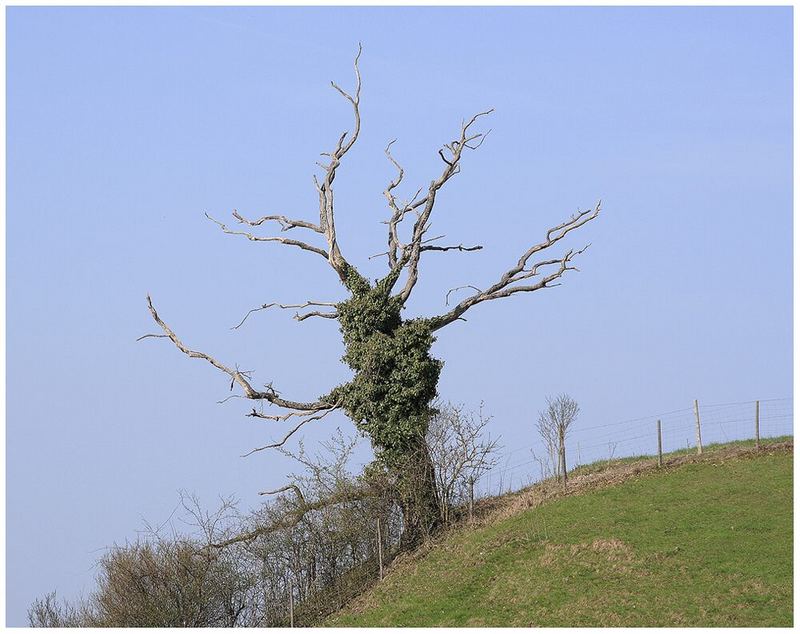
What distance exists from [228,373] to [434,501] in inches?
279

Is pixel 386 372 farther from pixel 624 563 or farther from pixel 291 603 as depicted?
A: pixel 624 563

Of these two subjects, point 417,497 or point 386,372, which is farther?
point 386,372

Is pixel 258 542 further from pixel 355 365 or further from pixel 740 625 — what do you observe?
pixel 740 625

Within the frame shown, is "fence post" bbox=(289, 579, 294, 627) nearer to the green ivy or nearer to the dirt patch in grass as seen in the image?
the green ivy

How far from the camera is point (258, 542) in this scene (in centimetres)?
3359

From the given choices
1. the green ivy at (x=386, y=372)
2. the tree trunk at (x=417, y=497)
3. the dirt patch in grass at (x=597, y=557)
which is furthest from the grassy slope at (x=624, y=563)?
the green ivy at (x=386, y=372)

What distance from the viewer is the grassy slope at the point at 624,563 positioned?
89.0 feet

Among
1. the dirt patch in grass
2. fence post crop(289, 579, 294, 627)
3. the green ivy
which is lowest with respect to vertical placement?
fence post crop(289, 579, 294, 627)

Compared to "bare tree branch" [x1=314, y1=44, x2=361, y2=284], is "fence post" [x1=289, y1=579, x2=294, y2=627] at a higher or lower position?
lower

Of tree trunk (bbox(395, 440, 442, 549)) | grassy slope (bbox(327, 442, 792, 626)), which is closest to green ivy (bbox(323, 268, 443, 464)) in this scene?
tree trunk (bbox(395, 440, 442, 549))

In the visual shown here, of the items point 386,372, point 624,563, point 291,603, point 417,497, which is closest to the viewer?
point 624,563

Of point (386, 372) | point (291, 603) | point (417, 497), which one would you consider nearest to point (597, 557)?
point (417, 497)

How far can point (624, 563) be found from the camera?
1166 inches

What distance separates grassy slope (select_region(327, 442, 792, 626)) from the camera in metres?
27.1
